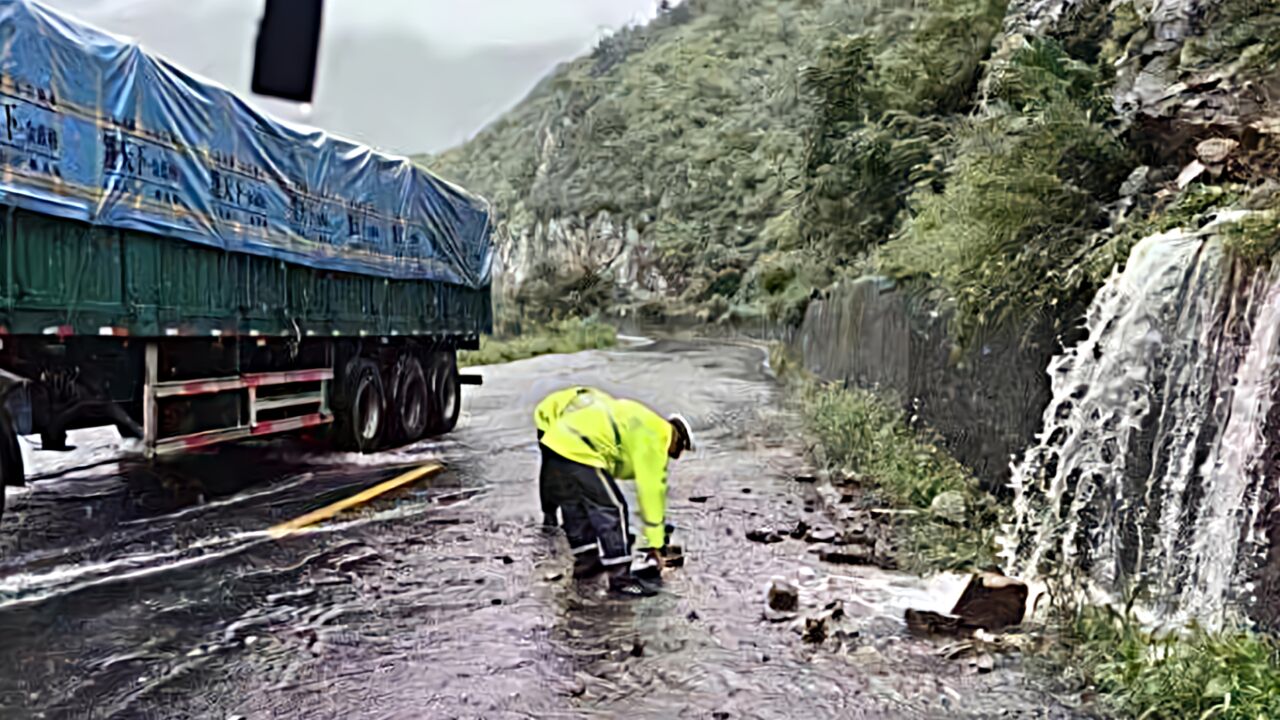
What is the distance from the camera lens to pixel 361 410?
41.7 ft

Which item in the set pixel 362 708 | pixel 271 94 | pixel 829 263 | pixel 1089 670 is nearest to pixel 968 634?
pixel 1089 670

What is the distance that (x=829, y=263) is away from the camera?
20.2 m

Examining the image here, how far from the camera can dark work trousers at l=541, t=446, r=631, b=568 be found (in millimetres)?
6793

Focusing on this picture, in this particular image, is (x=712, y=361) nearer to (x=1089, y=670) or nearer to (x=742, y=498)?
(x=742, y=498)

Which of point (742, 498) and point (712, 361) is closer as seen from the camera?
point (742, 498)

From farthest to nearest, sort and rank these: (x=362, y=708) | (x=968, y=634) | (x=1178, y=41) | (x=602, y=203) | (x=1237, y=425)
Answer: (x=602, y=203) < (x=1178, y=41) < (x=968, y=634) < (x=1237, y=425) < (x=362, y=708)

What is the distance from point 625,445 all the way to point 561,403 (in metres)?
0.53

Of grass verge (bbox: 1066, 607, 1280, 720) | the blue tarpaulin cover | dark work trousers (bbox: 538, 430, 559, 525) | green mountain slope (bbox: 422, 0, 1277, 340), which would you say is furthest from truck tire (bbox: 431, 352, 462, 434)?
grass verge (bbox: 1066, 607, 1280, 720)

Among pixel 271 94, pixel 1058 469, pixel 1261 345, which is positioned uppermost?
pixel 271 94

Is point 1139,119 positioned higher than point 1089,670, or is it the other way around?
point 1139,119

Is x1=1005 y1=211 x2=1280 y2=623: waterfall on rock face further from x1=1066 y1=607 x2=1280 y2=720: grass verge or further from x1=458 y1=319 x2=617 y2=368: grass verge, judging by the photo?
x1=458 y1=319 x2=617 y2=368: grass verge

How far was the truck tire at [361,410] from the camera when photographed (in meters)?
12.5

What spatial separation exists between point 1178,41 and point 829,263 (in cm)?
1221

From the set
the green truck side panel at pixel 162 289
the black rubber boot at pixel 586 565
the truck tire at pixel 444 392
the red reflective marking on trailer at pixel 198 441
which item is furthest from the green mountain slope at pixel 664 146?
the black rubber boot at pixel 586 565
